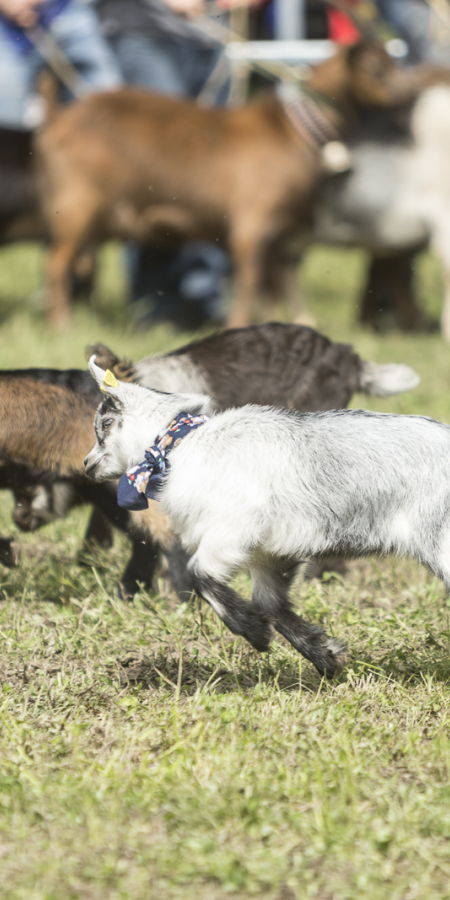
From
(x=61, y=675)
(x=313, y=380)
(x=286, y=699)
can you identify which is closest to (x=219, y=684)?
(x=286, y=699)

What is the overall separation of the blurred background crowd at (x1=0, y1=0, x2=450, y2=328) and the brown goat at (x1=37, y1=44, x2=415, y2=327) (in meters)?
0.50

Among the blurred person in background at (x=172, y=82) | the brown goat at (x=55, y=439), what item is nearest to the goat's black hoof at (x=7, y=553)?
the brown goat at (x=55, y=439)

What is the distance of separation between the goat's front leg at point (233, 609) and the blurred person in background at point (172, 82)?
471 cm

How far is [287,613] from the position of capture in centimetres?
257

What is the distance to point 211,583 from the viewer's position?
7.63ft

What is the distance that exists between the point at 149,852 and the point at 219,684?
2.73ft

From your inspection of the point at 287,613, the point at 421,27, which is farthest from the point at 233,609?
the point at 421,27

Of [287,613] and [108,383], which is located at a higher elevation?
[108,383]

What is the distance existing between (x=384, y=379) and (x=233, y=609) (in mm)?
1558

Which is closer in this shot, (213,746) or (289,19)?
(213,746)

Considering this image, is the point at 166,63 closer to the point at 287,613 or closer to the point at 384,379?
the point at 384,379

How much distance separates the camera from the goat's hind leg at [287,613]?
257 centimetres

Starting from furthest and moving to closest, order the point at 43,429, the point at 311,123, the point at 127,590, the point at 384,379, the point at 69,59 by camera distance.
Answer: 1. the point at 69,59
2. the point at 311,123
3. the point at 384,379
4. the point at 127,590
5. the point at 43,429

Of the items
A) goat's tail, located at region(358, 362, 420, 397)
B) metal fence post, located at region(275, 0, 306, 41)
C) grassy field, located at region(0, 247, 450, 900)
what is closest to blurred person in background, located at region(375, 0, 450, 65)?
metal fence post, located at region(275, 0, 306, 41)
